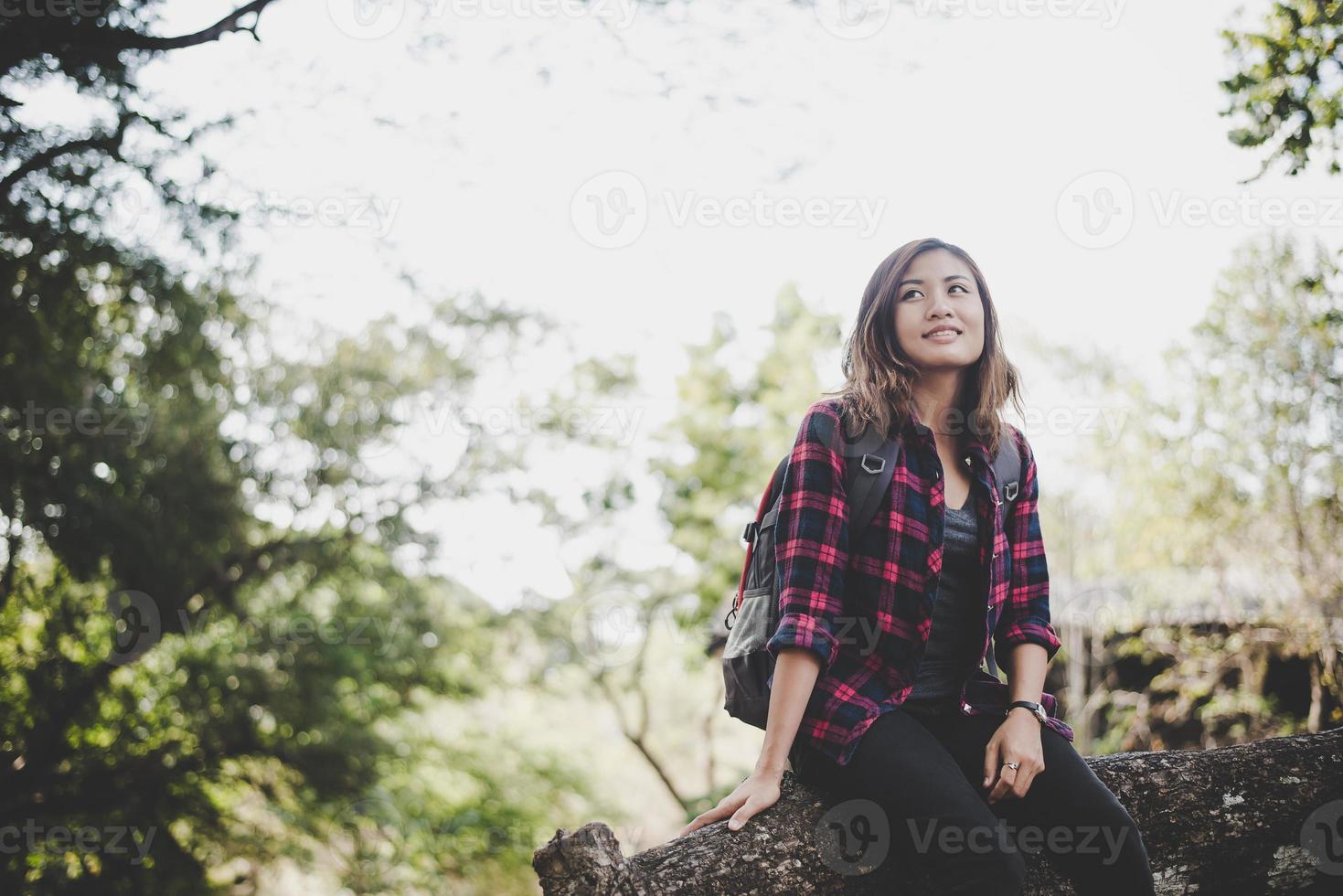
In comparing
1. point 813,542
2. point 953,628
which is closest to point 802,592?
point 813,542

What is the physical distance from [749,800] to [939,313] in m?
1.32

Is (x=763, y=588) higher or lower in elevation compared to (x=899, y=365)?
lower

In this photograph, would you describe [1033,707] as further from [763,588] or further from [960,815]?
[763,588]

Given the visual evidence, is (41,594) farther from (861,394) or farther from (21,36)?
(861,394)

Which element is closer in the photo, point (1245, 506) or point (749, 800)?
point (749, 800)

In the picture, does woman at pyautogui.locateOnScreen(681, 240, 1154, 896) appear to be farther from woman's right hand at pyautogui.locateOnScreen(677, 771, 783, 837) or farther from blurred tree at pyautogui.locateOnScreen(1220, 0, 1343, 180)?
blurred tree at pyautogui.locateOnScreen(1220, 0, 1343, 180)

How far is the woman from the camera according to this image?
6.24 feet

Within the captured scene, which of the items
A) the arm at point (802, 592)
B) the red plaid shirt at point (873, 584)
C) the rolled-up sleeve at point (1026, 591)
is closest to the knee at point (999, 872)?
the red plaid shirt at point (873, 584)

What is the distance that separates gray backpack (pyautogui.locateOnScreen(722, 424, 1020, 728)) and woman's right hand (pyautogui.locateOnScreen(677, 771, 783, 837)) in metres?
0.13

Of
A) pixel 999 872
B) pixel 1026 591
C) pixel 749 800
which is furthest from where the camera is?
pixel 1026 591

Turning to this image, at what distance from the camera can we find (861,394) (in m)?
2.24

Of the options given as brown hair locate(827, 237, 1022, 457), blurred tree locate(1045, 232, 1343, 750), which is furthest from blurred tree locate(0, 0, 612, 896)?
blurred tree locate(1045, 232, 1343, 750)

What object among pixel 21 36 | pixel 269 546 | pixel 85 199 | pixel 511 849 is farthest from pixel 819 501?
pixel 511 849

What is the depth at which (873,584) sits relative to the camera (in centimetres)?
209
